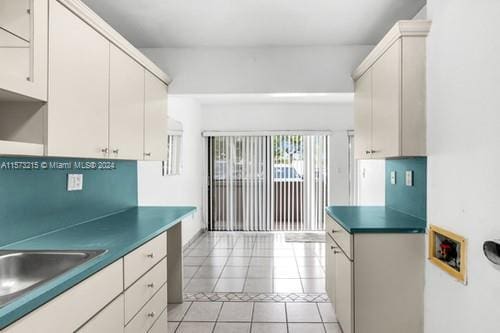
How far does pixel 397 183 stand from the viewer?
119 inches

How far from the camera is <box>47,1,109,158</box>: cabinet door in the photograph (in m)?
1.70

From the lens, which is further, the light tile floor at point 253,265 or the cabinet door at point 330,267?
the light tile floor at point 253,265

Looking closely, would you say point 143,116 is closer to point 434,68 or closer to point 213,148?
point 434,68

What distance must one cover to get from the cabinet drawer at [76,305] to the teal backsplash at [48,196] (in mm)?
629

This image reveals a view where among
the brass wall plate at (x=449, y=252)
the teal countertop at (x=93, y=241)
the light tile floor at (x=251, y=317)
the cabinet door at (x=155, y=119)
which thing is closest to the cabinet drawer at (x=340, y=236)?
the brass wall plate at (x=449, y=252)

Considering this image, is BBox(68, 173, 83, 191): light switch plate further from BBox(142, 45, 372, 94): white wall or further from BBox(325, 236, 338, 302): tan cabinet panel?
BBox(325, 236, 338, 302): tan cabinet panel

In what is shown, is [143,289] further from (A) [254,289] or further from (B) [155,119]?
(A) [254,289]

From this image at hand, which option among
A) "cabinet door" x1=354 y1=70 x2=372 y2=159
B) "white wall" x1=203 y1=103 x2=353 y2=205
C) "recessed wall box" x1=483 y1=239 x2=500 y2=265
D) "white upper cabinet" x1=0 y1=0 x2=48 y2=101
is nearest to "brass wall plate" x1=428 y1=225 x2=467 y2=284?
"recessed wall box" x1=483 y1=239 x2=500 y2=265

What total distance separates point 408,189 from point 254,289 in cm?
183

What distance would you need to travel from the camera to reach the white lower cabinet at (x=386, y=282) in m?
2.22

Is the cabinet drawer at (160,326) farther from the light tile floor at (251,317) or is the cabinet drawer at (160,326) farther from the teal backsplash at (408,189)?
the teal backsplash at (408,189)

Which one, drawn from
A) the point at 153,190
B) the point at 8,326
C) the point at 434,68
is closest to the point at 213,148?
the point at 153,190

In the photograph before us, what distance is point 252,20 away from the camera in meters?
2.88

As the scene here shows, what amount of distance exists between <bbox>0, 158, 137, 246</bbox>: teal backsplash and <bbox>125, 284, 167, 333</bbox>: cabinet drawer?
76cm
